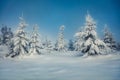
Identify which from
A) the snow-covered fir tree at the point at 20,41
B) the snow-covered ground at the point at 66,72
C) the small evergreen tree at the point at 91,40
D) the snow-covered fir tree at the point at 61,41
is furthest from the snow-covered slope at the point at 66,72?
the snow-covered fir tree at the point at 61,41

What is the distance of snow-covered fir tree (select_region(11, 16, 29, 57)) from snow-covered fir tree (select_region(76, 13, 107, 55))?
14.4 metres

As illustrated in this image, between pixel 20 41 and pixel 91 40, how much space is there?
58.6 feet

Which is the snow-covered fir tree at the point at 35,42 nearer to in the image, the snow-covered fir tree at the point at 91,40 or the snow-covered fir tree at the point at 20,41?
the snow-covered fir tree at the point at 20,41

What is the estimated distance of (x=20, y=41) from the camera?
133 feet

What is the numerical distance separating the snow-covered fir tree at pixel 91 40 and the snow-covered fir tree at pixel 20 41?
565 inches

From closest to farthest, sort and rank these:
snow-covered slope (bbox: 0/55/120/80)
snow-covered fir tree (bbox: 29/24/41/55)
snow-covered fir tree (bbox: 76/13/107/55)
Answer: snow-covered slope (bbox: 0/55/120/80)
snow-covered fir tree (bbox: 76/13/107/55)
snow-covered fir tree (bbox: 29/24/41/55)

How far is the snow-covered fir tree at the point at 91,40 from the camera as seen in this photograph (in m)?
32.3

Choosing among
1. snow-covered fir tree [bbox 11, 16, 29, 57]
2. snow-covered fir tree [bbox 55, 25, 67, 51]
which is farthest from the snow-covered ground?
snow-covered fir tree [bbox 55, 25, 67, 51]

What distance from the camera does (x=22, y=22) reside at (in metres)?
41.5

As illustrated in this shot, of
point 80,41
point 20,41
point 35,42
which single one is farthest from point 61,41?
point 80,41

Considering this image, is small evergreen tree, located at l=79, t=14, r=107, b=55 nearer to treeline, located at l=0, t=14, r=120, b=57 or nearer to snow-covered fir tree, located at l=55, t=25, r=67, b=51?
treeline, located at l=0, t=14, r=120, b=57

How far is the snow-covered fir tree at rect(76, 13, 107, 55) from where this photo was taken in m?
32.3

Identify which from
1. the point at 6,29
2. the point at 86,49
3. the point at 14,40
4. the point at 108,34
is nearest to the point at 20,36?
the point at 14,40

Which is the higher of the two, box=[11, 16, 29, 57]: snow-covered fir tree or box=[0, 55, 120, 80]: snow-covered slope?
box=[11, 16, 29, 57]: snow-covered fir tree
